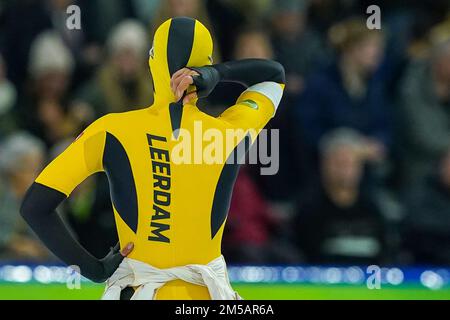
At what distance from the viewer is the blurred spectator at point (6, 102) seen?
6715 millimetres

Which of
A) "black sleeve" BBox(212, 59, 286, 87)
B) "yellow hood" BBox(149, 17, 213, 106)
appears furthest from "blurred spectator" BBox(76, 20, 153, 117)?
"yellow hood" BBox(149, 17, 213, 106)

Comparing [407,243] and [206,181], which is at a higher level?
[206,181]

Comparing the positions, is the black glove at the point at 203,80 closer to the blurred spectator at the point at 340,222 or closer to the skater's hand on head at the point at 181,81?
the skater's hand on head at the point at 181,81

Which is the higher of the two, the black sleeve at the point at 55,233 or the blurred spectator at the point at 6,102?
the blurred spectator at the point at 6,102

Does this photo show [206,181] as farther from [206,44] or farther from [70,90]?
[70,90]

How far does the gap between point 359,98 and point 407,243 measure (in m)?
0.93

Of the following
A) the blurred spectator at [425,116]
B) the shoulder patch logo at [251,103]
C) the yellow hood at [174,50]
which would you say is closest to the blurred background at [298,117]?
the blurred spectator at [425,116]

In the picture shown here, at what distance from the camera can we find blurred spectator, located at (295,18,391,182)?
6.85m

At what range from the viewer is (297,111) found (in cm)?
688

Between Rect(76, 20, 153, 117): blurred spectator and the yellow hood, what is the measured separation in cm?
316

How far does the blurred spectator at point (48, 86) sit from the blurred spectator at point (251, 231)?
1149mm

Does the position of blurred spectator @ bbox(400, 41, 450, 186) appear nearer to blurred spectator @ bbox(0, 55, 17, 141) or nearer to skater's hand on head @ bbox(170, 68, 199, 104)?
blurred spectator @ bbox(0, 55, 17, 141)

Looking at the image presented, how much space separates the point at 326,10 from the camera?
726 cm
